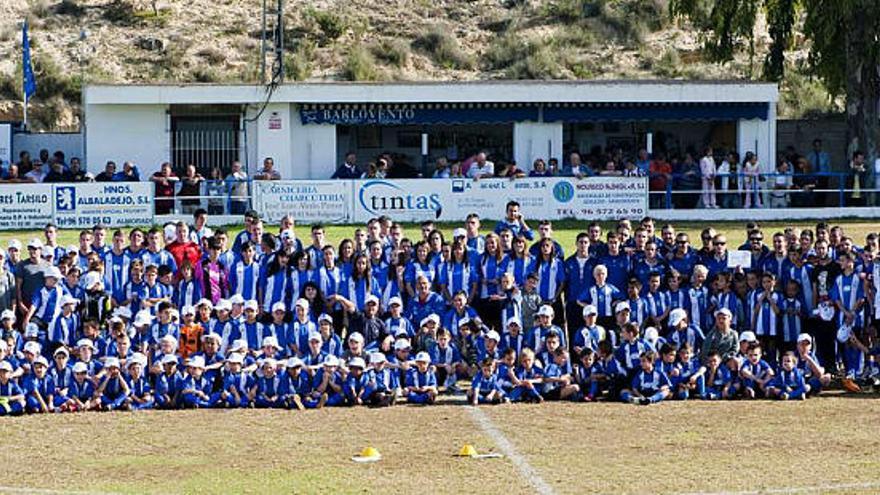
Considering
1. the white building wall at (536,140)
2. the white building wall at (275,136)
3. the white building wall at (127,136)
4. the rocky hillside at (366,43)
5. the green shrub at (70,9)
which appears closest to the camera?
the white building wall at (127,136)

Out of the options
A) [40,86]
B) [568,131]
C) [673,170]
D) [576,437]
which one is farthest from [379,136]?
[576,437]

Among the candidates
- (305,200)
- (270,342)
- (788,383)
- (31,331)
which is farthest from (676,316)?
(305,200)

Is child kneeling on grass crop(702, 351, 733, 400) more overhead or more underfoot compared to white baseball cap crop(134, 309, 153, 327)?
more underfoot

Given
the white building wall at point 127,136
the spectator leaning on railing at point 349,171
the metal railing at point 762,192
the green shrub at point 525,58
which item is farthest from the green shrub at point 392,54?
the spectator leaning on railing at point 349,171

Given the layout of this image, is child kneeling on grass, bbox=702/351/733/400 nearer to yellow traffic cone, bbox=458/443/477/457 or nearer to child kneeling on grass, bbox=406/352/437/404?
child kneeling on grass, bbox=406/352/437/404

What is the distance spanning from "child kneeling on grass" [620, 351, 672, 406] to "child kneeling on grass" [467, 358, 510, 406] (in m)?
1.41

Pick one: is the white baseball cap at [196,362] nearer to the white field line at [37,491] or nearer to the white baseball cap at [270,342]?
the white baseball cap at [270,342]

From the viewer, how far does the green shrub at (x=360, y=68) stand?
55.0 m

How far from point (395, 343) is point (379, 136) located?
20434mm

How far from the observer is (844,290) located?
60.6 feet

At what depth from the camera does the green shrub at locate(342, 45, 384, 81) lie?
181 feet

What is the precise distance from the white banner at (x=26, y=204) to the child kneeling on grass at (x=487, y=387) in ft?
51.5

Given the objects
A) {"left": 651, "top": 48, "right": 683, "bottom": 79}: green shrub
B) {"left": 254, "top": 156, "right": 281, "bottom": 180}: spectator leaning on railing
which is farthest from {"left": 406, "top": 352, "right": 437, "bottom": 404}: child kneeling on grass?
{"left": 651, "top": 48, "right": 683, "bottom": 79}: green shrub

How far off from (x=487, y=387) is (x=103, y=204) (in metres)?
15.4
